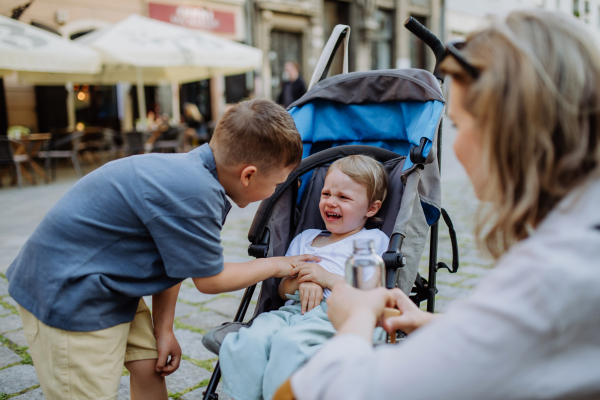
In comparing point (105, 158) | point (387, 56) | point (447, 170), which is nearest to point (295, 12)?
point (387, 56)

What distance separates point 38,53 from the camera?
7184mm

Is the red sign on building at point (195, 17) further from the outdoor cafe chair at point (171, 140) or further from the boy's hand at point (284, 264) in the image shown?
the boy's hand at point (284, 264)

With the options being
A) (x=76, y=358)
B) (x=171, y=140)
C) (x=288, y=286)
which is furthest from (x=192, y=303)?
(x=171, y=140)

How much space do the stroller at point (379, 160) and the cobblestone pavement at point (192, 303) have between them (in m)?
0.29

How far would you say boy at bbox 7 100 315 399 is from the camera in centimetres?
153

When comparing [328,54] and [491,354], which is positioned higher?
[328,54]

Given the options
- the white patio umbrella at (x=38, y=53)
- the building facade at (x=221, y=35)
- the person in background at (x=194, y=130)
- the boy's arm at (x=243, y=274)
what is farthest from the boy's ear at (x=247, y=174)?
the building facade at (x=221, y=35)

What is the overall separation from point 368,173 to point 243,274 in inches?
34.9

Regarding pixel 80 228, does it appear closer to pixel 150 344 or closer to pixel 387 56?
pixel 150 344

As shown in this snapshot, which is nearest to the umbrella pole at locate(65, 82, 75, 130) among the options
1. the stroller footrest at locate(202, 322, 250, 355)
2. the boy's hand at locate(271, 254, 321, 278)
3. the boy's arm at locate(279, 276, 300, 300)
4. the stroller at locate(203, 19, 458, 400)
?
the stroller at locate(203, 19, 458, 400)

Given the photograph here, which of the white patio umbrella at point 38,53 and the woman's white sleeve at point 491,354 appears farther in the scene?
the white patio umbrella at point 38,53

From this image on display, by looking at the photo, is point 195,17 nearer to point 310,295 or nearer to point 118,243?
point 310,295

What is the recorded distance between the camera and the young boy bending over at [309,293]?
160 centimetres

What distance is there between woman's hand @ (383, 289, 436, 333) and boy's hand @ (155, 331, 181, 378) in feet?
3.04
